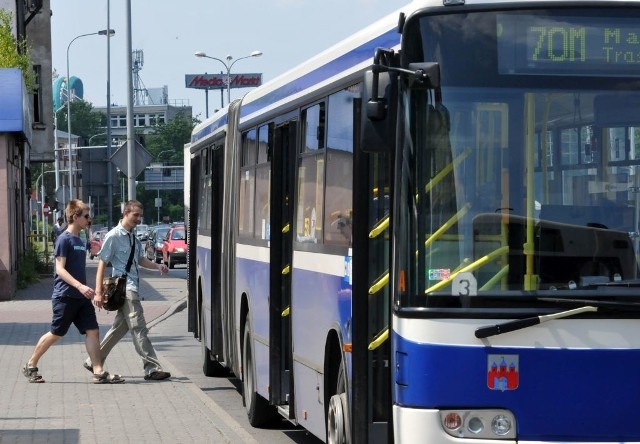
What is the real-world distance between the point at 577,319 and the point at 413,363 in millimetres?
831

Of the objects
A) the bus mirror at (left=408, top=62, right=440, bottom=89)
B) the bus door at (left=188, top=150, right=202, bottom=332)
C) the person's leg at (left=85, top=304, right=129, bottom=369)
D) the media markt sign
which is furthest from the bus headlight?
the media markt sign

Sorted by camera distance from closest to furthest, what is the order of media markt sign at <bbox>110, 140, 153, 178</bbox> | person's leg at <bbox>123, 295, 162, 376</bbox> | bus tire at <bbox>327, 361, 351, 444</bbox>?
1. bus tire at <bbox>327, 361, 351, 444</bbox>
2. person's leg at <bbox>123, 295, 162, 376</bbox>
3. media markt sign at <bbox>110, 140, 153, 178</bbox>

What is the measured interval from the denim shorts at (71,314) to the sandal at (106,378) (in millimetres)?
492

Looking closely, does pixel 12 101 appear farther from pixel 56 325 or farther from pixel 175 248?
pixel 175 248

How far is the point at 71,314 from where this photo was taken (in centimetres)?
1491

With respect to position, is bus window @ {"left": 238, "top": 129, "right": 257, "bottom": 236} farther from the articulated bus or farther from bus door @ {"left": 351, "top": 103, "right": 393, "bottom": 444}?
the articulated bus

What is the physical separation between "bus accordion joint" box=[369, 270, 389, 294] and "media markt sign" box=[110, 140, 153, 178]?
2073 centimetres

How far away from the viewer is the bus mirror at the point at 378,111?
6.79 metres

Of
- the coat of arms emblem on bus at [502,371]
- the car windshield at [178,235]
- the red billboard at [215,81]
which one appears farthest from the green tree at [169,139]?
the coat of arms emblem on bus at [502,371]

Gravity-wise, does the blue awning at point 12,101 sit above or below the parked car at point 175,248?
above

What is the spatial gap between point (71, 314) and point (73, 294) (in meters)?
0.23

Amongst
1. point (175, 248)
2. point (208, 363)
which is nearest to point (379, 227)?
point (208, 363)

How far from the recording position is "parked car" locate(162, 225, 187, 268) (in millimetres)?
50562

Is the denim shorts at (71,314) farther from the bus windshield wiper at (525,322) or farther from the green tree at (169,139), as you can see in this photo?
the green tree at (169,139)
